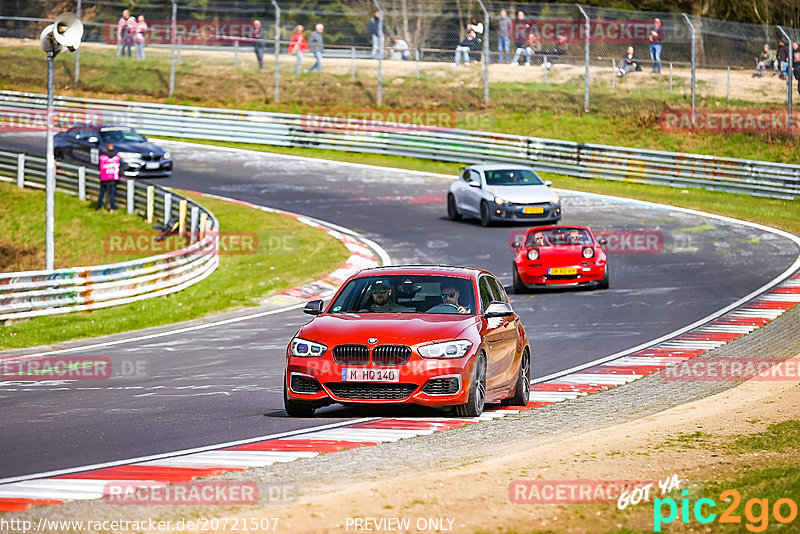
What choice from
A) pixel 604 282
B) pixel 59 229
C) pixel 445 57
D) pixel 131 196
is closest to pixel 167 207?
pixel 131 196

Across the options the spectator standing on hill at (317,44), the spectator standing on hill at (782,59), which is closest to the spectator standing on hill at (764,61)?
the spectator standing on hill at (782,59)

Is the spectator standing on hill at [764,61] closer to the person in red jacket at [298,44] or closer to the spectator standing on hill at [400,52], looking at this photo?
the spectator standing on hill at [400,52]

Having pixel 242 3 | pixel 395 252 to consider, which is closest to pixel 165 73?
pixel 242 3

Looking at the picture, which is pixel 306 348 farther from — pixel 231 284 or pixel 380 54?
pixel 380 54

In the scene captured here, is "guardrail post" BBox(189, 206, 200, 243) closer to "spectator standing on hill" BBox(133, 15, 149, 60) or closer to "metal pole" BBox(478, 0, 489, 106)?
"metal pole" BBox(478, 0, 489, 106)

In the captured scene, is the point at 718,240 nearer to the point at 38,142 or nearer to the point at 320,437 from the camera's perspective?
the point at 320,437

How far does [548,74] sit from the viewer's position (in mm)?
42594

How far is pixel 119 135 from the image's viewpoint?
122 feet

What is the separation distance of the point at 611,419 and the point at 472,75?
108ft

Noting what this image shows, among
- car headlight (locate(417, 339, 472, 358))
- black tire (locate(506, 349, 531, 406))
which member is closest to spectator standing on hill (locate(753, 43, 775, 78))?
black tire (locate(506, 349, 531, 406))

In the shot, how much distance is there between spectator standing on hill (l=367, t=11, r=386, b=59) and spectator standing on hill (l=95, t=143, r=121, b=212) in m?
11.9

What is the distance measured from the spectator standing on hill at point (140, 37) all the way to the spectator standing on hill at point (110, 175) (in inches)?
555

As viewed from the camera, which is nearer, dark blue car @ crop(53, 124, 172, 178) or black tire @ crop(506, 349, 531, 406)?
black tire @ crop(506, 349, 531, 406)

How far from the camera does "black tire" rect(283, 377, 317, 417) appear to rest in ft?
34.7
